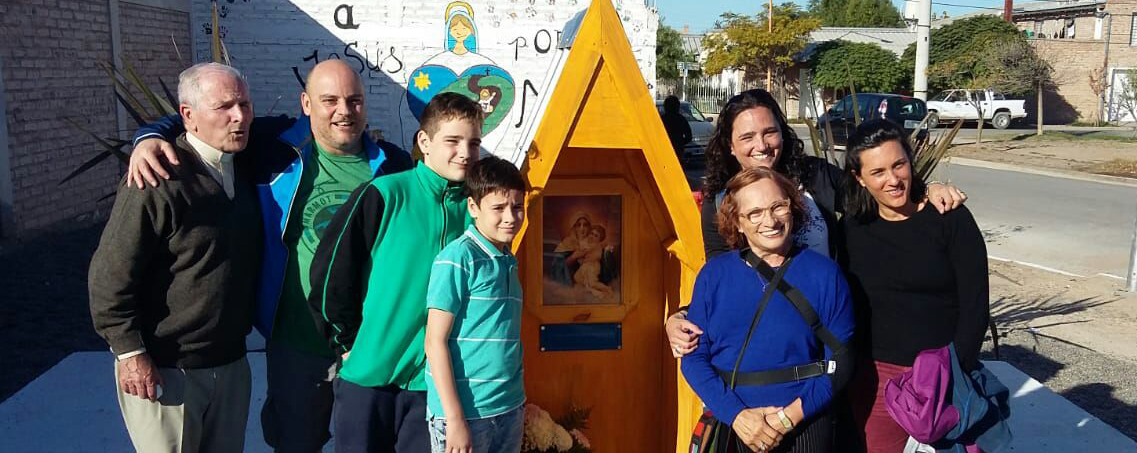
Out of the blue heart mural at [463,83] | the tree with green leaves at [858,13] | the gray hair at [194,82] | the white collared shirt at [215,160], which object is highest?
the tree with green leaves at [858,13]

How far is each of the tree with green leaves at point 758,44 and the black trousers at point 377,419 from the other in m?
29.7

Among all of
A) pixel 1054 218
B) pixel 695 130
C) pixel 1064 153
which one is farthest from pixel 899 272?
pixel 1064 153

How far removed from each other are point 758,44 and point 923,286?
30538 mm

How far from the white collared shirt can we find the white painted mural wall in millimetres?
7747

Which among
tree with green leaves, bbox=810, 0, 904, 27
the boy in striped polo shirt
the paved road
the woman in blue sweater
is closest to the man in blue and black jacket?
the boy in striped polo shirt

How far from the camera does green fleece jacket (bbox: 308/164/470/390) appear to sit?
232cm

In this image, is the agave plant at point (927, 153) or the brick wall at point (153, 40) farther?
the brick wall at point (153, 40)

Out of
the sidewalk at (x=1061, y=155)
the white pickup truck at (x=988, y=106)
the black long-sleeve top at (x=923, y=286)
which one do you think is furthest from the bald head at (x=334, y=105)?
the white pickup truck at (x=988, y=106)

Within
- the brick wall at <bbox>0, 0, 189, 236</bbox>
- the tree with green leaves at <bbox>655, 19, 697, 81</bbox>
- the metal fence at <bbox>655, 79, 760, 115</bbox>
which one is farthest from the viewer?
the tree with green leaves at <bbox>655, 19, 697, 81</bbox>

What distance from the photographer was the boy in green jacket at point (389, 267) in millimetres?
2326

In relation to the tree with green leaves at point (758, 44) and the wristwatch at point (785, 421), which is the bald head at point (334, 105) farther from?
the tree with green leaves at point (758, 44)

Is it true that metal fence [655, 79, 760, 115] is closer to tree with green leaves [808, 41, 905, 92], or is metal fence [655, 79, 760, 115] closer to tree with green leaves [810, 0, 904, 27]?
tree with green leaves [808, 41, 905, 92]

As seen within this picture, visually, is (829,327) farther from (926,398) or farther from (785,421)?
(926,398)

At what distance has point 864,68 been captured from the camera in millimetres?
33406
